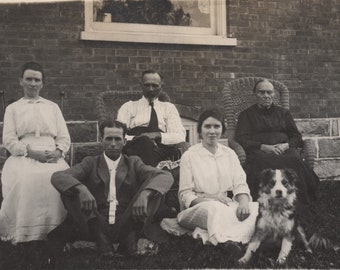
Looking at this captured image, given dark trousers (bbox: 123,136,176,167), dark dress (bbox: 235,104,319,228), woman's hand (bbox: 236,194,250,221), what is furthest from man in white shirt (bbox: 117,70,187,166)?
woman's hand (bbox: 236,194,250,221)

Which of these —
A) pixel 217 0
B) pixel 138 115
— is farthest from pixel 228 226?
pixel 217 0

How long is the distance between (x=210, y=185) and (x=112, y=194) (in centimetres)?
78

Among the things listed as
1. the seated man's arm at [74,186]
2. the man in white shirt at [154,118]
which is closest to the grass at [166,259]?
the seated man's arm at [74,186]

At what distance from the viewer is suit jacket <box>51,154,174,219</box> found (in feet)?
12.3

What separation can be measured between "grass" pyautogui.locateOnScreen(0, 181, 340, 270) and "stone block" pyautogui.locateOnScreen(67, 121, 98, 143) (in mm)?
2329

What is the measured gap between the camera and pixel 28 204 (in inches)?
155

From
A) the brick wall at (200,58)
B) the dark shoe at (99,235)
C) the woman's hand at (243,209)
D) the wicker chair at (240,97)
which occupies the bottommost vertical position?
the dark shoe at (99,235)

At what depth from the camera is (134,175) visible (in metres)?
3.90

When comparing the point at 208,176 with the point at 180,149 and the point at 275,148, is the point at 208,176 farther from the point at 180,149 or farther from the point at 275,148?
the point at 275,148

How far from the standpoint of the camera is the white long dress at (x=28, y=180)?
3.93m

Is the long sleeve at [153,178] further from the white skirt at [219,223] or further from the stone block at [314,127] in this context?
the stone block at [314,127]

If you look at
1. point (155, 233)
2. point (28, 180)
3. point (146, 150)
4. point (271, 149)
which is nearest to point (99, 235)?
point (155, 233)

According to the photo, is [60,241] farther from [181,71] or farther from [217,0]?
[217,0]

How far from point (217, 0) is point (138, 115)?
268 cm
